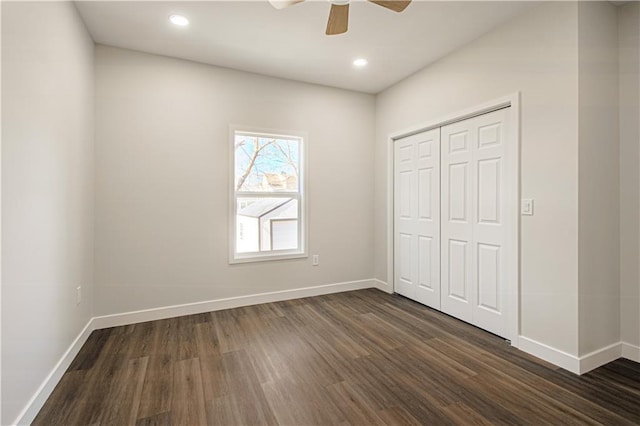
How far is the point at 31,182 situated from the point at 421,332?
10.2ft

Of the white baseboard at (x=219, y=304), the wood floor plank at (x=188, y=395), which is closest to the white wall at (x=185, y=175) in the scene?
the white baseboard at (x=219, y=304)

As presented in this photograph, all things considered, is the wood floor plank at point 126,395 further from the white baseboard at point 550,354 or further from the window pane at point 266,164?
the white baseboard at point 550,354

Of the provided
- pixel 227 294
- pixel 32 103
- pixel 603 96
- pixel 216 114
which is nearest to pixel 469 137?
pixel 603 96

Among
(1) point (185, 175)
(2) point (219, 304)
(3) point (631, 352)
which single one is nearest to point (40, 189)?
(1) point (185, 175)

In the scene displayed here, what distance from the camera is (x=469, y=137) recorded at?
3.00 metres

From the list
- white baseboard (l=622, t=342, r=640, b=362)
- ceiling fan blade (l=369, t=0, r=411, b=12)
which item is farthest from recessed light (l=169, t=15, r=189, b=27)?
white baseboard (l=622, t=342, r=640, b=362)

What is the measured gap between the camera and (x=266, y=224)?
3.81 m

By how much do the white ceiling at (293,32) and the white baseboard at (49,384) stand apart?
2674 millimetres

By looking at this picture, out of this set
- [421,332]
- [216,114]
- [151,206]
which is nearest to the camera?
[421,332]

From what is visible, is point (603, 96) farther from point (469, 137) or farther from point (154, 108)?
point (154, 108)

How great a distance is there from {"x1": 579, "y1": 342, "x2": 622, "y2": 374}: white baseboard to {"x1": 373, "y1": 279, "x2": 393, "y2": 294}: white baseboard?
6.94 ft

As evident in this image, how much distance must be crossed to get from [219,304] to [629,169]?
3.95 metres

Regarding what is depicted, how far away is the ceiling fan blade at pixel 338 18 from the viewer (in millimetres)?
1977

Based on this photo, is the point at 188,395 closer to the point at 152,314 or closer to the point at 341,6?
the point at 152,314
